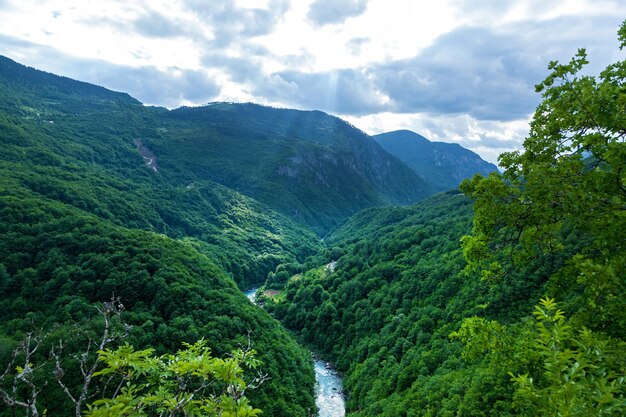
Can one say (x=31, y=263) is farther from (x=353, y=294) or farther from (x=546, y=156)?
(x=546, y=156)

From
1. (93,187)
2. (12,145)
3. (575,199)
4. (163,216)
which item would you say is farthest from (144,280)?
(12,145)

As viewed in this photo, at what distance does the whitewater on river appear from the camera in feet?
228

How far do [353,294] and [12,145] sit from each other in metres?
165

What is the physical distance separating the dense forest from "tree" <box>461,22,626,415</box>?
6 centimetres

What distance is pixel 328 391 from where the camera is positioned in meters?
77.1

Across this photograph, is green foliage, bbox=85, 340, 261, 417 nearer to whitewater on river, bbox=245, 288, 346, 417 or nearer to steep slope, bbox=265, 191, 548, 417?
steep slope, bbox=265, 191, 548, 417

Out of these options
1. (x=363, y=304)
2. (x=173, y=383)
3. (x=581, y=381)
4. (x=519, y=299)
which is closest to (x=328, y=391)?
(x=363, y=304)

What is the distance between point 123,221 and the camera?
488 ft

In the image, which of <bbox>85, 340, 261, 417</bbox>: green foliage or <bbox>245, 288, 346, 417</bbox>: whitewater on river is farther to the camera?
<bbox>245, 288, 346, 417</bbox>: whitewater on river

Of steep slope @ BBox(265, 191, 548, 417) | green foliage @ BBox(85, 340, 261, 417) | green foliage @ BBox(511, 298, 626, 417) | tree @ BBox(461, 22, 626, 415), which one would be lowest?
steep slope @ BBox(265, 191, 548, 417)

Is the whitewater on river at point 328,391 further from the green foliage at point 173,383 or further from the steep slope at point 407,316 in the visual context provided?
the green foliage at point 173,383

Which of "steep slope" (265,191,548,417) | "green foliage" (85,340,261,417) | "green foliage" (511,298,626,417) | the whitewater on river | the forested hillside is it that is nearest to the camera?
"green foliage" (511,298,626,417)

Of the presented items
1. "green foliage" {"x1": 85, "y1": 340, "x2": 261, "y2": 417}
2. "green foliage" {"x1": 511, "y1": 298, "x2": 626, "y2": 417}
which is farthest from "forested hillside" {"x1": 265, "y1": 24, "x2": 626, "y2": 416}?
"green foliage" {"x1": 85, "y1": 340, "x2": 261, "y2": 417}

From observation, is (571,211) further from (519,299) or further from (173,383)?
(519,299)
